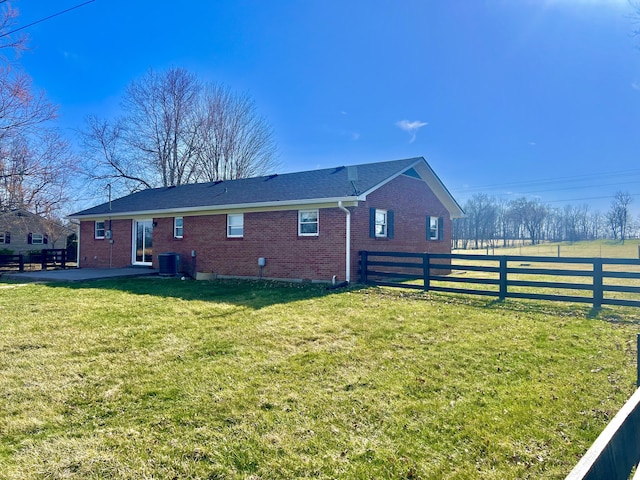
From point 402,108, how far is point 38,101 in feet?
57.1

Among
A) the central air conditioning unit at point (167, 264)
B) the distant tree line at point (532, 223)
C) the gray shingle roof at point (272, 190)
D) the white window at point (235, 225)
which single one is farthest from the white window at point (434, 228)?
the distant tree line at point (532, 223)

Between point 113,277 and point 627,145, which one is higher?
point 627,145

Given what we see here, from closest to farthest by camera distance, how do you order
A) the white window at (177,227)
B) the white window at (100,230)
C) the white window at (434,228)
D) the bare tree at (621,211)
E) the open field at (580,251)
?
1. the white window at (177,227)
2. the white window at (434,228)
3. the white window at (100,230)
4. the open field at (580,251)
5. the bare tree at (621,211)

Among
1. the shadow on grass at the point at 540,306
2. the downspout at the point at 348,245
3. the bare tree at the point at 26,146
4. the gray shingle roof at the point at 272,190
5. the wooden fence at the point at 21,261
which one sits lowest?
the shadow on grass at the point at 540,306

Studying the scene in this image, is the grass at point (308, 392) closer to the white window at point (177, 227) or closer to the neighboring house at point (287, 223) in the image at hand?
the neighboring house at point (287, 223)

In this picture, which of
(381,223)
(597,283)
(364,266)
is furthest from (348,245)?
(597,283)

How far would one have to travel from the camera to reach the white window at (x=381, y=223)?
1319 centimetres

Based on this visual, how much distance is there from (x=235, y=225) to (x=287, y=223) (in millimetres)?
2563

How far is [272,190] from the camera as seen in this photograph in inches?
581

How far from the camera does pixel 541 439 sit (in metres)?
3.00

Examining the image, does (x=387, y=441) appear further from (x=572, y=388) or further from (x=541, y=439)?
(x=572, y=388)

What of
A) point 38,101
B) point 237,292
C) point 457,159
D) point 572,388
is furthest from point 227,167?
point 572,388

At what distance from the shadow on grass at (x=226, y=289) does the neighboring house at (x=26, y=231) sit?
10.9 m

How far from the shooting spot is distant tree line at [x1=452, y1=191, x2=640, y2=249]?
207 ft
